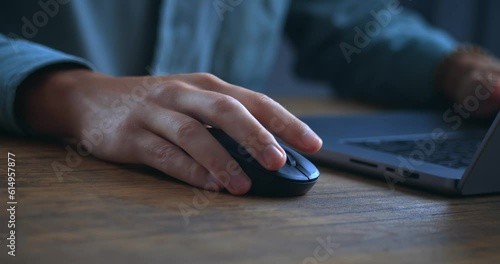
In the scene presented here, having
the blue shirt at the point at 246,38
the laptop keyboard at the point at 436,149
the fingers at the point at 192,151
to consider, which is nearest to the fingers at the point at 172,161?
the fingers at the point at 192,151

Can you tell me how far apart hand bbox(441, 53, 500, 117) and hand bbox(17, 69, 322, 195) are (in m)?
0.54

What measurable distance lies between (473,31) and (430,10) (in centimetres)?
16

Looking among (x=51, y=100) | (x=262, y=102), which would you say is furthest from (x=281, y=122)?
(x=51, y=100)

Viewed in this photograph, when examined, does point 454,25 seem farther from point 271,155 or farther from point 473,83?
point 271,155

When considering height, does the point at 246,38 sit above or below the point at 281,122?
below

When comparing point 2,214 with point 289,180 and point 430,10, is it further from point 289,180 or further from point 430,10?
point 430,10

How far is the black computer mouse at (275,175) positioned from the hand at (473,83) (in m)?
0.57

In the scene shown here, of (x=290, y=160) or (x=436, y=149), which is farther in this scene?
(x=436, y=149)

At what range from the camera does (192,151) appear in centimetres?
60

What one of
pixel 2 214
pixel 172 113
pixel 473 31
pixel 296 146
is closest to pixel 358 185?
pixel 296 146

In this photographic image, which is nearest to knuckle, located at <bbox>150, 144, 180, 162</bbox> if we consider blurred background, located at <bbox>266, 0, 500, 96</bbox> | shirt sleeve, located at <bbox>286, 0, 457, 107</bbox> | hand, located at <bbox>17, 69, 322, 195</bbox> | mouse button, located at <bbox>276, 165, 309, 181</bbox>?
hand, located at <bbox>17, 69, 322, 195</bbox>

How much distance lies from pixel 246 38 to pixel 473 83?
531 millimetres

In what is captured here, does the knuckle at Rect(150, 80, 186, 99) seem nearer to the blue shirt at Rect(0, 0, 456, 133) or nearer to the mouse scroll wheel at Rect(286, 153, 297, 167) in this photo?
the mouse scroll wheel at Rect(286, 153, 297, 167)

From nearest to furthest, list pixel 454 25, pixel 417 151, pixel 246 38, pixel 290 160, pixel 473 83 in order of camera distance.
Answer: pixel 290 160 < pixel 417 151 < pixel 473 83 < pixel 246 38 < pixel 454 25
